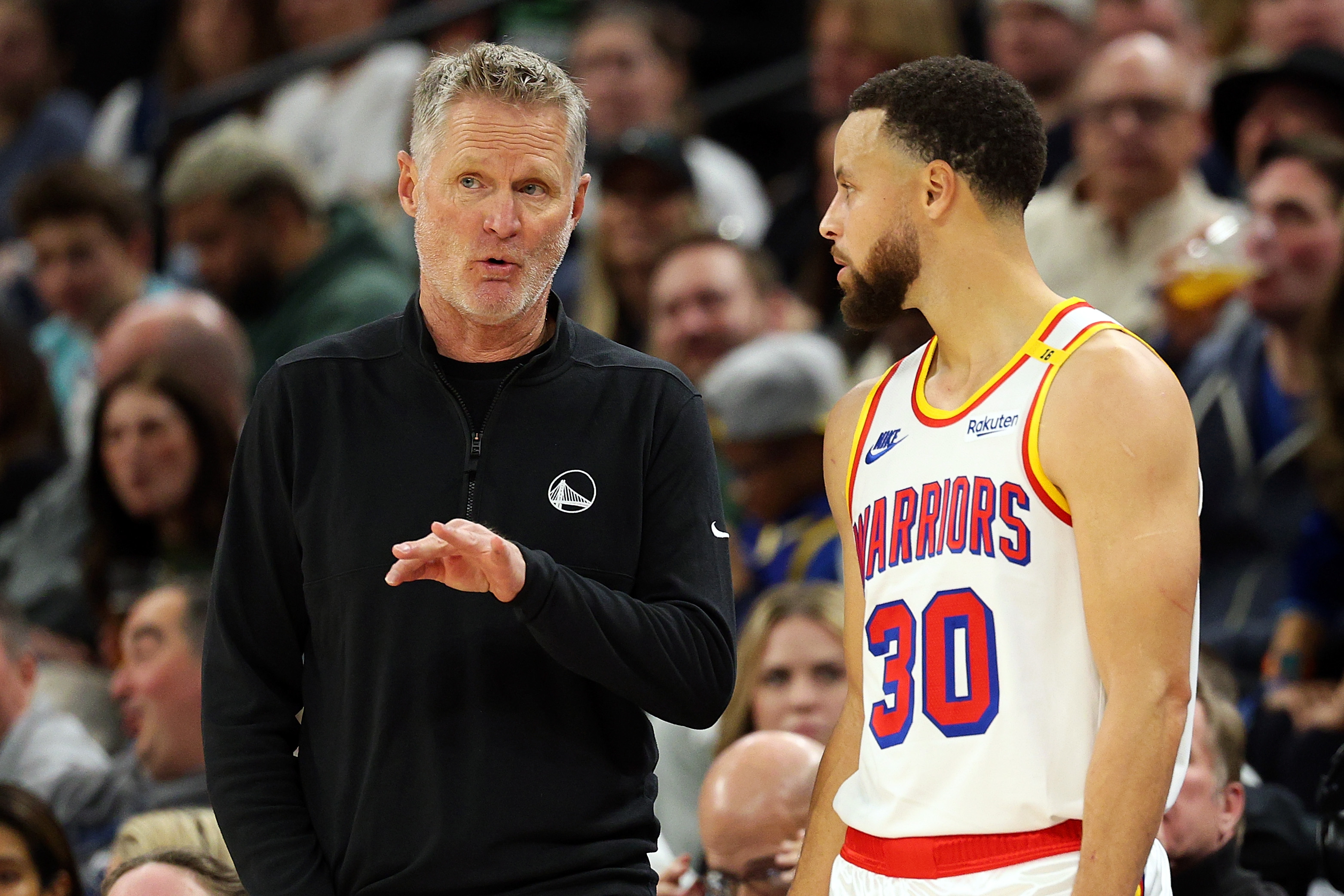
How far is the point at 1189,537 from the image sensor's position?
2541 mm

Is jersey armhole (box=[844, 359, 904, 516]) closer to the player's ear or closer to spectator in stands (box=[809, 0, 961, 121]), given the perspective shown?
the player's ear

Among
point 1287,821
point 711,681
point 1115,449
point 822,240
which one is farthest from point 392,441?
point 822,240

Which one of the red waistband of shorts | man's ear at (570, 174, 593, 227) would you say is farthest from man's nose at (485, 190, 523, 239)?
Result: the red waistband of shorts

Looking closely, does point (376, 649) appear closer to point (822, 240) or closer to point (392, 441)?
point (392, 441)

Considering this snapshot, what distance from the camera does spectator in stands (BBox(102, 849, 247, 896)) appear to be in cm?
372

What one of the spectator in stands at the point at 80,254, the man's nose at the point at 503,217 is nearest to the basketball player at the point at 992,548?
the man's nose at the point at 503,217

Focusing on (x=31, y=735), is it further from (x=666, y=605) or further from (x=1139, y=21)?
(x=1139, y=21)

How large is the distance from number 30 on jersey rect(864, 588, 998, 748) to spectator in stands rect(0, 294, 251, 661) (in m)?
3.86

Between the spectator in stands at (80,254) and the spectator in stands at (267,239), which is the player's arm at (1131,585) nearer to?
the spectator in stands at (267,239)

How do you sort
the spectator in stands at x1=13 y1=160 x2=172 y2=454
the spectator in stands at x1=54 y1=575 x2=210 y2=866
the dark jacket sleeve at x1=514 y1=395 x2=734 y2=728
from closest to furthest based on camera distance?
1. the dark jacket sleeve at x1=514 y1=395 x2=734 y2=728
2. the spectator in stands at x1=54 y1=575 x2=210 y2=866
3. the spectator in stands at x1=13 y1=160 x2=172 y2=454

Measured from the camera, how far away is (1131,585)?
2.52 m

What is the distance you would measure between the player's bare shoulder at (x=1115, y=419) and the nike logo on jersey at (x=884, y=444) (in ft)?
0.96

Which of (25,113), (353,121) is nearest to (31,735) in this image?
(353,121)

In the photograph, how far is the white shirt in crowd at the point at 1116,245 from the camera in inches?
248
